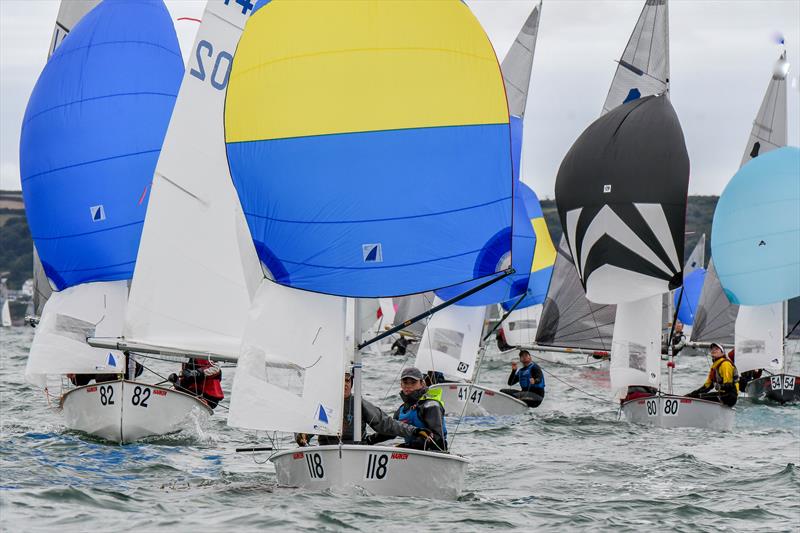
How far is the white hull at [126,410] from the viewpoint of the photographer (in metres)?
14.7

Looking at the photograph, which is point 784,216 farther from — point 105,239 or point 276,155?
point 276,155

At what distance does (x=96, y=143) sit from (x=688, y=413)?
369 inches

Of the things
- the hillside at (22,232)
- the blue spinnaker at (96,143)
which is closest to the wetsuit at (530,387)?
the blue spinnaker at (96,143)

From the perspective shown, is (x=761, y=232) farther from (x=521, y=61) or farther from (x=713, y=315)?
(x=713, y=315)

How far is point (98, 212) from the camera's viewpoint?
15.8m

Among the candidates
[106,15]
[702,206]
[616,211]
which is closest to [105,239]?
[106,15]

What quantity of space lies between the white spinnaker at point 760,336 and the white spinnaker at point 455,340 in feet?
21.7

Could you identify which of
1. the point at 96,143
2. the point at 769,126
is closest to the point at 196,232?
the point at 96,143

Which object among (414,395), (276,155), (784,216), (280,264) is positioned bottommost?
Result: (414,395)

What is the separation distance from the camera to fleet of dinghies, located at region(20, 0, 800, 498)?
1102cm

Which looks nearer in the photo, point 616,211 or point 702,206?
point 616,211

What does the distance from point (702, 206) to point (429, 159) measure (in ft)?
437

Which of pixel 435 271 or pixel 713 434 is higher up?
pixel 435 271

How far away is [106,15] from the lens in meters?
16.7
